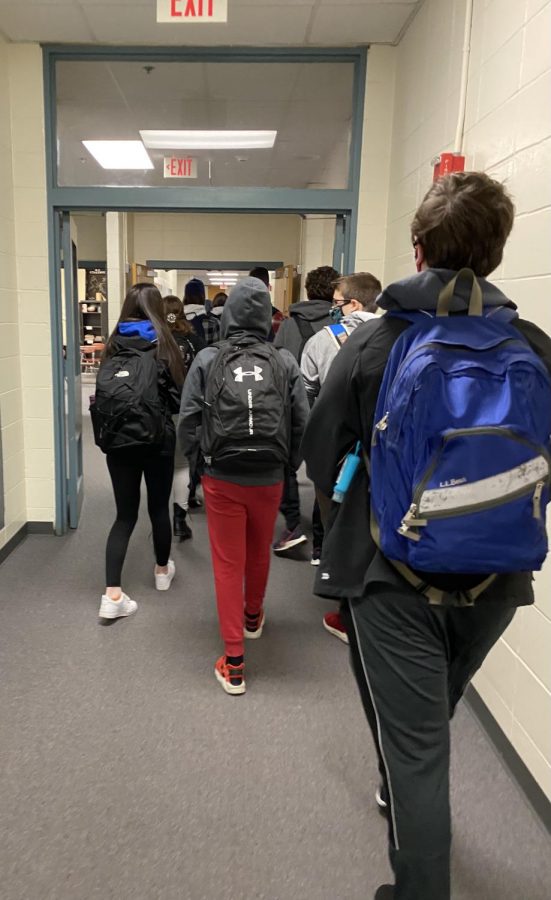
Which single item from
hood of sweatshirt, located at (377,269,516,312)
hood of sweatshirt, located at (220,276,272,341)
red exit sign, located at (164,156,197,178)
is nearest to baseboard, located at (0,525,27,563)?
hood of sweatshirt, located at (220,276,272,341)

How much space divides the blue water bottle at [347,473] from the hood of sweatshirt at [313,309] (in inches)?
83.4

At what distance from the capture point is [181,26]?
319 cm

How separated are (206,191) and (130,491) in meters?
1.76

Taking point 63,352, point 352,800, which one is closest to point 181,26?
point 63,352

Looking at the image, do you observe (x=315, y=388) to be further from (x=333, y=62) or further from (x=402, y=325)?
(x=333, y=62)

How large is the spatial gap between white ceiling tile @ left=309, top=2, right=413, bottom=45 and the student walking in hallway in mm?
1681

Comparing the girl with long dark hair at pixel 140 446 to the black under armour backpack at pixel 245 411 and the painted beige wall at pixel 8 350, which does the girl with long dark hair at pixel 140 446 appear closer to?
the black under armour backpack at pixel 245 411

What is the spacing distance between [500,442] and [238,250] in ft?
27.7

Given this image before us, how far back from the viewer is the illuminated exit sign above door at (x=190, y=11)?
267cm

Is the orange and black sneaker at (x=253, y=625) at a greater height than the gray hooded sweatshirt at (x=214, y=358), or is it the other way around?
the gray hooded sweatshirt at (x=214, y=358)

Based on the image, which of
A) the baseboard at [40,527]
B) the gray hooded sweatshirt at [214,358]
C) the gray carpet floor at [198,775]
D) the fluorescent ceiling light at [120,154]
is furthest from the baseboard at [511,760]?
the fluorescent ceiling light at [120,154]

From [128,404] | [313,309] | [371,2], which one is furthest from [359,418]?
[371,2]

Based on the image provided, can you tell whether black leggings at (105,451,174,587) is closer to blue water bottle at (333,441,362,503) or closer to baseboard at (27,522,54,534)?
baseboard at (27,522,54,534)

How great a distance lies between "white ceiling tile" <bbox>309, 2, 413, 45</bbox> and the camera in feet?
9.57
